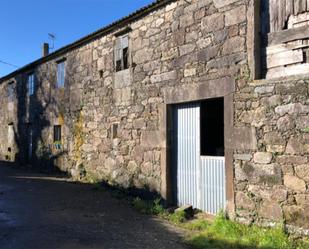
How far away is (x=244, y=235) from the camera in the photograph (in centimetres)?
568

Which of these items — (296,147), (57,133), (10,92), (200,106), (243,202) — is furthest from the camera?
(10,92)

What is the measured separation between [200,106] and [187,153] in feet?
3.38

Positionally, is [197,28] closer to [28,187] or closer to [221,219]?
[221,219]

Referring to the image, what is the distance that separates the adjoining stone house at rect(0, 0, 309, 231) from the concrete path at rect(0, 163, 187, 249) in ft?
3.49

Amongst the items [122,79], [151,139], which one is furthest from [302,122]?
[122,79]

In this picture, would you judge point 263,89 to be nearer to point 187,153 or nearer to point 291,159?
point 291,159

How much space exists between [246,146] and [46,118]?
9.64 metres

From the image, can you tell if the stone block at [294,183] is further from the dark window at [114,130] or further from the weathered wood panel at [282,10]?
the dark window at [114,130]

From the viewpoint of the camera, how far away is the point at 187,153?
7.56 metres

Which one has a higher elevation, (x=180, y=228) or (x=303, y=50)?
(x=303, y=50)

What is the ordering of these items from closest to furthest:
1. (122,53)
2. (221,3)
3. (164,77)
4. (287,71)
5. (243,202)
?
(287,71), (243,202), (221,3), (164,77), (122,53)

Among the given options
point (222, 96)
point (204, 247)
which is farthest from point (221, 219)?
point (222, 96)

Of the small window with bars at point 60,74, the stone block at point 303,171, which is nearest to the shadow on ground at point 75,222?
the stone block at point 303,171

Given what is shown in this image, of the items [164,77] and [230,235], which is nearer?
[230,235]
